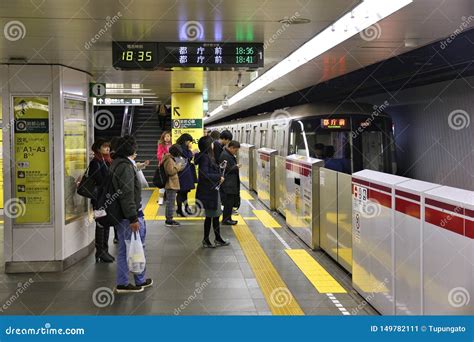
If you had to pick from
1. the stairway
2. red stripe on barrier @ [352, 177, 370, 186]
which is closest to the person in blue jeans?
red stripe on barrier @ [352, 177, 370, 186]

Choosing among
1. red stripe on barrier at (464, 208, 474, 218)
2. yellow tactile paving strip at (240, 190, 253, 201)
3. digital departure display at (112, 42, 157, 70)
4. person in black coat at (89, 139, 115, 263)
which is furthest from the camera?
yellow tactile paving strip at (240, 190, 253, 201)

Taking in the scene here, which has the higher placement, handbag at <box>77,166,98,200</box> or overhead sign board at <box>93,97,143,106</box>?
overhead sign board at <box>93,97,143,106</box>

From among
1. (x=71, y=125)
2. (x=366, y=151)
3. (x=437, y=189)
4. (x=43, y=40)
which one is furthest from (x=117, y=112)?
(x=437, y=189)

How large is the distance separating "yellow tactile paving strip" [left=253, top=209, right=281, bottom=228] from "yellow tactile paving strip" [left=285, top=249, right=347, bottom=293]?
6.83 ft

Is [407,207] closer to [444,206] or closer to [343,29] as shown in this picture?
[444,206]

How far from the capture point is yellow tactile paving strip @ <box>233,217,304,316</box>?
5090mm

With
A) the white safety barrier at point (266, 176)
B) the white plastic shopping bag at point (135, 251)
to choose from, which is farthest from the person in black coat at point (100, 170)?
the white safety barrier at point (266, 176)

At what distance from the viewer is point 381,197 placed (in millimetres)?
4781

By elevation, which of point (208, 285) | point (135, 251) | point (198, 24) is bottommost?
point (208, 285)

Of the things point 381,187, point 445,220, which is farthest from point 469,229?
point 381,187

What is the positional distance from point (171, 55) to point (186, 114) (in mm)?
7077

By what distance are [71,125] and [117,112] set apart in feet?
45.3

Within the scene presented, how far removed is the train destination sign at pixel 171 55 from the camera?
237 inches

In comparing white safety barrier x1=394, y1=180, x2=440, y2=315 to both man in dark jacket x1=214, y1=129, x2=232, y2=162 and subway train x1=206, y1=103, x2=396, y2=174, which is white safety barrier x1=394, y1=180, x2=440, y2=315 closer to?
man in dark jacket x1=214, y1=129, x2=232, y2=162
